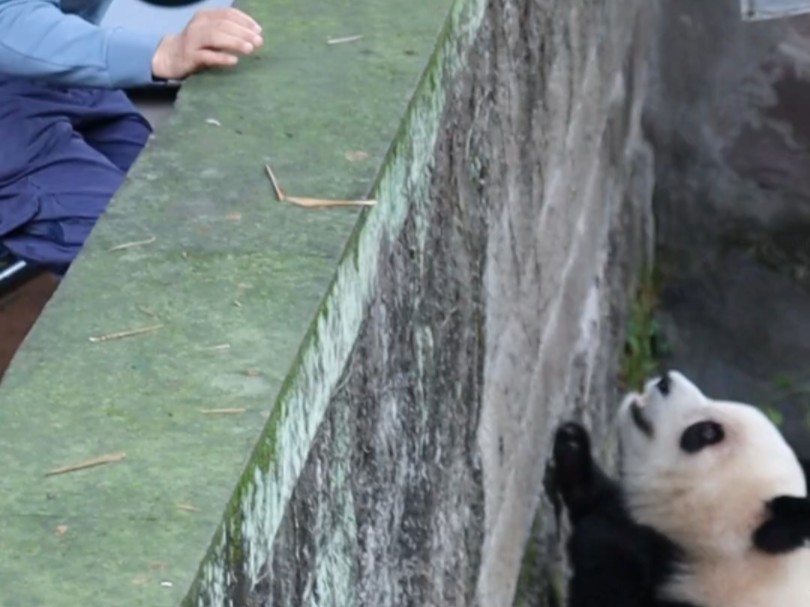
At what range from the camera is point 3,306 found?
3.33 metres

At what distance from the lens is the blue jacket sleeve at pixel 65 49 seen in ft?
9.40

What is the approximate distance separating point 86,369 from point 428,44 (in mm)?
1017

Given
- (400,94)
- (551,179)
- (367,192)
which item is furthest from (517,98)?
(367,192)

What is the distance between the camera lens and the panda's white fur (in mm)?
3918

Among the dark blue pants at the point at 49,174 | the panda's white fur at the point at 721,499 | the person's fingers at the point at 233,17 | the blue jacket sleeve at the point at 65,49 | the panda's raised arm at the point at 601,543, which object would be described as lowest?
the panda's raised arm at the point at 601,543

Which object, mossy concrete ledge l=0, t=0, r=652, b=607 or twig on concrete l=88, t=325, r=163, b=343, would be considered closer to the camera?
mossy concrete ledge l=0, t=0, r=652, b=607

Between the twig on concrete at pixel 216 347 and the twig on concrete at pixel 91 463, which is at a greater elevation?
the twig on concrete at pixel 91 463

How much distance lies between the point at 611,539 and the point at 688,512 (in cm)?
20

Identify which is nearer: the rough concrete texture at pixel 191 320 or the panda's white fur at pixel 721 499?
the rough concrete texture at pixel 191 320

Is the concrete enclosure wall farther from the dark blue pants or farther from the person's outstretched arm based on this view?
the dark blue pants

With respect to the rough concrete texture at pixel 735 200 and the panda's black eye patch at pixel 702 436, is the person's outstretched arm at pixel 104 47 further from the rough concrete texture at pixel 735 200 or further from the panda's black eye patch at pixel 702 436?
the rough concrete texture at pixel 735 200

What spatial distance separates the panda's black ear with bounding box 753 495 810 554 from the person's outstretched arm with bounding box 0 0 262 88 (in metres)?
1.64

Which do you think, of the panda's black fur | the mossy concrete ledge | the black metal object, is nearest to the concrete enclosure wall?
the mossy concrete ledge

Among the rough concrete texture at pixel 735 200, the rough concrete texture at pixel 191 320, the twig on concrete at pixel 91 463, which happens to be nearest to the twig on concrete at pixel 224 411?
the rough concrete texture at pixel 191 320
